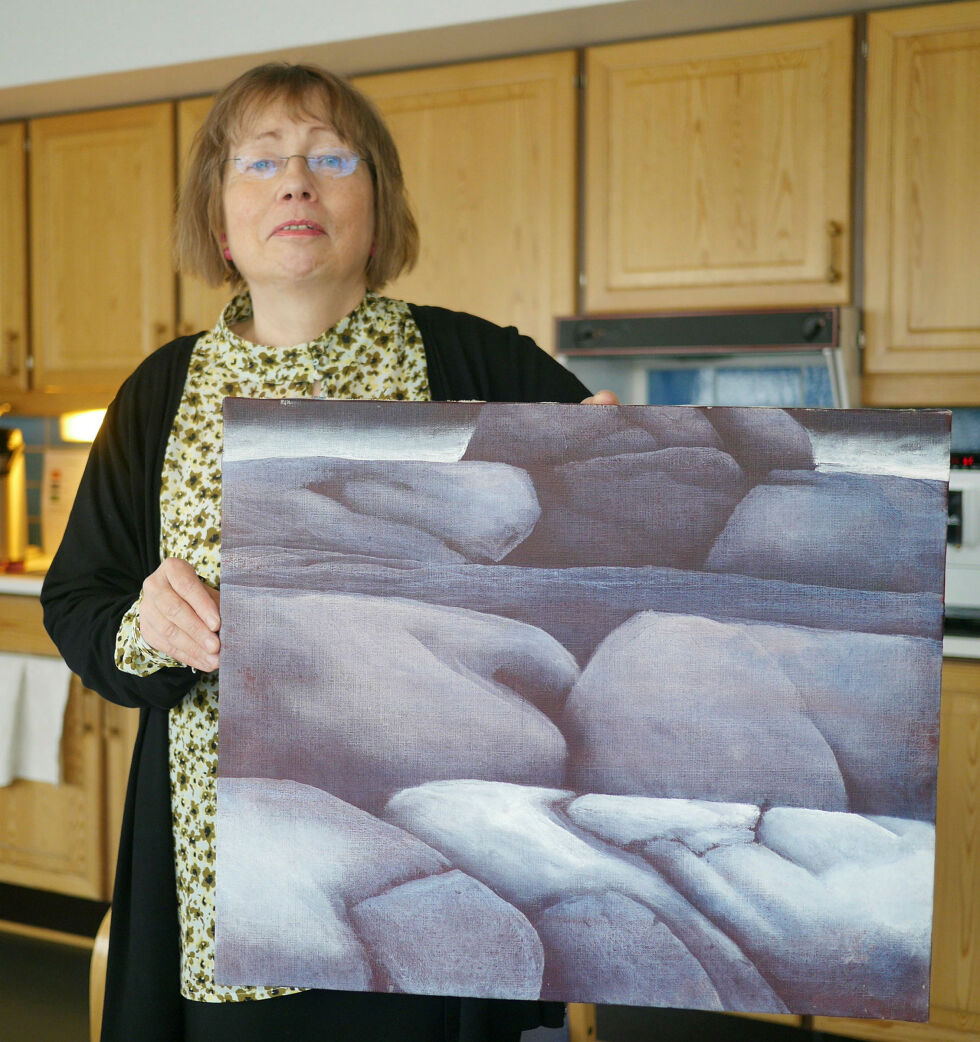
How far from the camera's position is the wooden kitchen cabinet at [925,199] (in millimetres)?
2039

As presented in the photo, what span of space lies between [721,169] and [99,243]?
5.19 ft

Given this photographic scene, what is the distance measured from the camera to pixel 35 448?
10.4 feet

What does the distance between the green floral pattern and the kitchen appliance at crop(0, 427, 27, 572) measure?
6.45 feet

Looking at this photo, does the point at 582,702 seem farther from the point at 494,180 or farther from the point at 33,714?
the point at 33,714

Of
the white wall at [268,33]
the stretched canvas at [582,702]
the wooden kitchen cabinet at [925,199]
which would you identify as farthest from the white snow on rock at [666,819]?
the white wall at [268,33]

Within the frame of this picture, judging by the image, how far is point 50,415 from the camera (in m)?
2.98

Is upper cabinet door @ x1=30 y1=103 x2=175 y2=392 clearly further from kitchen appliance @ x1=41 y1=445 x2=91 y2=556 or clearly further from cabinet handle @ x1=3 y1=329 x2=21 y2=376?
kitchen appliance @ x1=41 y1=445 x2=91 y2=556

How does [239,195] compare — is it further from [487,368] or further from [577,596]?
[577,596]

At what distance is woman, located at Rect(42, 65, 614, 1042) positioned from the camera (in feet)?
2.83

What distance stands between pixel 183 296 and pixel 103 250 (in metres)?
0.27

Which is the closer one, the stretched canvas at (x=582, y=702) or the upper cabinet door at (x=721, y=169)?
the stretched canvas at (x=582, y=702)

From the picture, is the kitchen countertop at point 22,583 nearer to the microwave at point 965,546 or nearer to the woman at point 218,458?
the woman at point 218,458

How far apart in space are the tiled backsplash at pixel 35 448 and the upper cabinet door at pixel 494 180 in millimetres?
1353

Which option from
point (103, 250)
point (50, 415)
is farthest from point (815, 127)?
point (50, 415)
